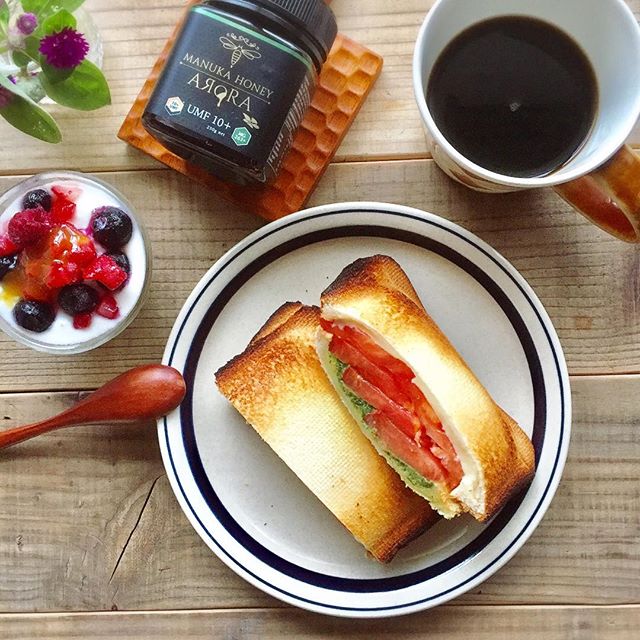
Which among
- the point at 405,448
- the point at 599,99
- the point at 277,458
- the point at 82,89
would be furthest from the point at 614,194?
the point at 82,89

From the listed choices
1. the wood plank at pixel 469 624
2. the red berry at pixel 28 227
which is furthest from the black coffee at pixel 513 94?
the wood plank at pixel 469 624

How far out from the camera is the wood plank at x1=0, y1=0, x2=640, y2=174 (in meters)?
1.22

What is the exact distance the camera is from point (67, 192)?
3.72ft

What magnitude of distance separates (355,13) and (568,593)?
37.4 inches

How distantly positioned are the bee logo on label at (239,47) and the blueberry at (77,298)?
37 cm

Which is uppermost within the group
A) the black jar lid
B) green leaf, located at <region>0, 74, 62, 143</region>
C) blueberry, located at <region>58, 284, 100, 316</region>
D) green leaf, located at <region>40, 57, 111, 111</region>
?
the black jar lid

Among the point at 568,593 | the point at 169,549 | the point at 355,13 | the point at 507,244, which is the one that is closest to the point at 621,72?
the point at 507,244

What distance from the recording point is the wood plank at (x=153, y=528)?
121 cm

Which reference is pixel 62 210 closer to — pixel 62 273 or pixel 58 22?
pixel 62 273

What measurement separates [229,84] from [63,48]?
0.69 feet

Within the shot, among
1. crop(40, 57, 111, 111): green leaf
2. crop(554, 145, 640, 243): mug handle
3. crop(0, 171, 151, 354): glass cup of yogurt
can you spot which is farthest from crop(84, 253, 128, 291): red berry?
crop(554, 145, 640, 243): mug handle

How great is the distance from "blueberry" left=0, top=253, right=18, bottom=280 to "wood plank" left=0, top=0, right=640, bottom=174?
0.21 m

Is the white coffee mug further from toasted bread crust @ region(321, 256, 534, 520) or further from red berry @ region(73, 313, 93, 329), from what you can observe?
red berry @ region(73, 313, 93, 329)

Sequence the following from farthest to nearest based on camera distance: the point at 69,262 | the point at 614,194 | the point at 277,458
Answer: the point at 277,458 < the point at 69,262 < the point at 614,194
